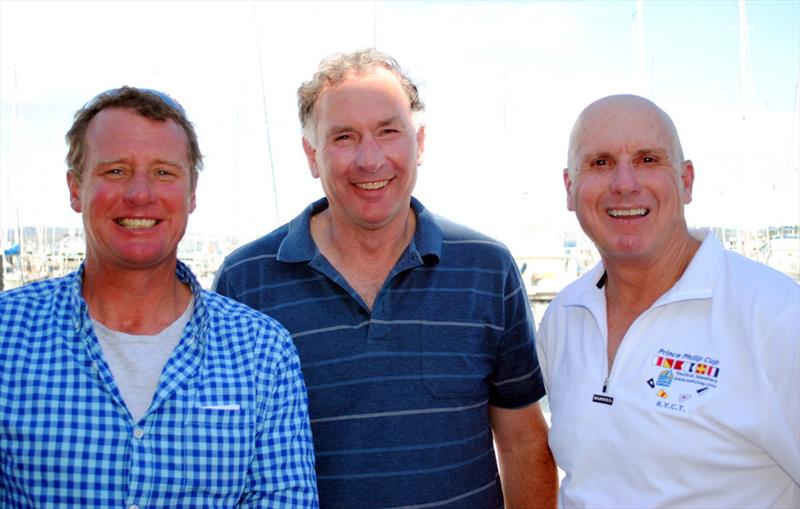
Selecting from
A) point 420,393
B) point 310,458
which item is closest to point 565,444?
point 420,393

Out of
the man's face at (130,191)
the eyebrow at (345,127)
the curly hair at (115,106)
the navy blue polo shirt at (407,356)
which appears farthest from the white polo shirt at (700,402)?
the curly hair at (115,106)

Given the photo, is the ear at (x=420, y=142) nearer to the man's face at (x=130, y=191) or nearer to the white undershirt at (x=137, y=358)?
the man's face at (x=130, y=191)

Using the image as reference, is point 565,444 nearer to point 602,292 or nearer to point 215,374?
point 602,292

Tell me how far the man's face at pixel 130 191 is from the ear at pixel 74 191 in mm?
35

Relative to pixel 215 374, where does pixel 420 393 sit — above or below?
below

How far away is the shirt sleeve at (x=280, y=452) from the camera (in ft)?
7.30

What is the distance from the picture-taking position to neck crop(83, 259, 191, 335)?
232 cm

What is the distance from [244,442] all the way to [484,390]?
115 cm

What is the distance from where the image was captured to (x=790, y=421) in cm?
226

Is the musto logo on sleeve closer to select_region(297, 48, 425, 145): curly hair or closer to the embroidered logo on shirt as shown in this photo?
the embroidered logo on shirt

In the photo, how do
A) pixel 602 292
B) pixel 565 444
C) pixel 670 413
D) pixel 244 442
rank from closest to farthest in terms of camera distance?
pixel 244 442 < pixel 670 413 < pixel 565 444 < pixel 602 292

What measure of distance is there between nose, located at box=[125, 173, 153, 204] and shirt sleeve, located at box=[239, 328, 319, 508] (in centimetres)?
62

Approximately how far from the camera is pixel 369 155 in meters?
2.93

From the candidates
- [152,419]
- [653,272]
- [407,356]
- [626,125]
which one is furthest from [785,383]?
[152,419]
